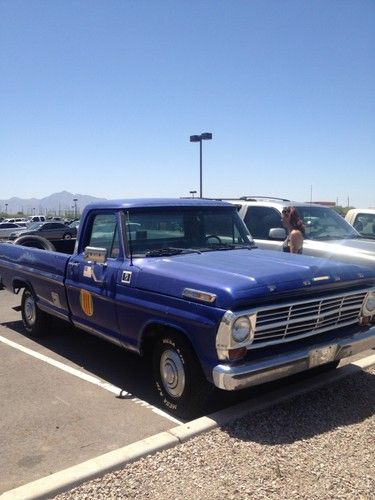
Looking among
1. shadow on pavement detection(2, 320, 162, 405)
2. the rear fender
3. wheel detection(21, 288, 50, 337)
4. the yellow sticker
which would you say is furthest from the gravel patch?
the rear fender

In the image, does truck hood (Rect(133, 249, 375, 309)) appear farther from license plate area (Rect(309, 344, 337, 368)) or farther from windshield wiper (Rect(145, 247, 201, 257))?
license plate area (Rect(309, 344, 337, 368))

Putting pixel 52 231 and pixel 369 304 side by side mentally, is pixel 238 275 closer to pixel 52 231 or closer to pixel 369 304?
pixel 369 304

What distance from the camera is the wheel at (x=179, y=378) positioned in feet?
13.4

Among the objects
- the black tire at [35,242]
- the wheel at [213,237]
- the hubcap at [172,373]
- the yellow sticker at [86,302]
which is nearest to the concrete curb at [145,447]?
the hubcap at [172,373]

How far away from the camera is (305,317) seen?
4.23 m

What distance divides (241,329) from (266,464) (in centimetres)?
93

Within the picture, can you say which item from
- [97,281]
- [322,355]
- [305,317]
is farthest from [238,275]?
[97,281]

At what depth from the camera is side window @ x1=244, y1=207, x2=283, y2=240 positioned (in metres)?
8.35

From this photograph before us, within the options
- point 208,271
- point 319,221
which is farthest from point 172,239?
point 319,221

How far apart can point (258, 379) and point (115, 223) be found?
2.24 m

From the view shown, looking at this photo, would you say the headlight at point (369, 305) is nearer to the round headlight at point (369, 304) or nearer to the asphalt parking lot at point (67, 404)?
the round headlight at point (369, 304)

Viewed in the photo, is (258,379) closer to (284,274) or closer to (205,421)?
(205,421)

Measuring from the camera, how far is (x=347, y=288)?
15.1 ft

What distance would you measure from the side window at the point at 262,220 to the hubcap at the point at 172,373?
176 inches
